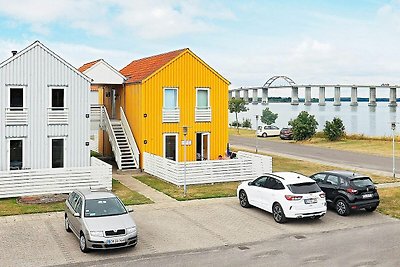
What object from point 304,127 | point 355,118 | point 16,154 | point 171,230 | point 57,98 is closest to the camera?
point 171,230

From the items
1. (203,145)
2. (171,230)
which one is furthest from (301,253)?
(203,145)

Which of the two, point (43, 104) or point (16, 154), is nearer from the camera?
point (16, 154)

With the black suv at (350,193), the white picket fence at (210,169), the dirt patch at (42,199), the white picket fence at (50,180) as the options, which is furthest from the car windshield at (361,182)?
the dirt patch at (42,199)

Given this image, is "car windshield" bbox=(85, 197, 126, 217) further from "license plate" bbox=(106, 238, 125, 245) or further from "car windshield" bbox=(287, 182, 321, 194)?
"car windshield" bbox=(287, 182, 321, 194)

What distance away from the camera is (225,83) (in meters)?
29.9

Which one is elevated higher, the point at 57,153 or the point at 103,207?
the point at 57,153

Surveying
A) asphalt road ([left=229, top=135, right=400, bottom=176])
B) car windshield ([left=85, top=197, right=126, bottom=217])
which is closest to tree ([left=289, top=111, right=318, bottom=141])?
asphalt road ([left=229, top=135, right=400, bottom=176])

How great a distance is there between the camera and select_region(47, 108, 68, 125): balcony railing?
24125mm

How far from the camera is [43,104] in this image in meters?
24.0

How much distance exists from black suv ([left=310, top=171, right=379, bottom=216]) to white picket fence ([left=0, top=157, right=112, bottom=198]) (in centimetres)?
958

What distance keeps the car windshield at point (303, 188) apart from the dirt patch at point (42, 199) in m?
9.10

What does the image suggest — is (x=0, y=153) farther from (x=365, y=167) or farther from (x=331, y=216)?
(x=365, y=167)

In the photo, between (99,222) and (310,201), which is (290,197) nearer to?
(310,201)

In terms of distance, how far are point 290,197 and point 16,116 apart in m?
14.3
